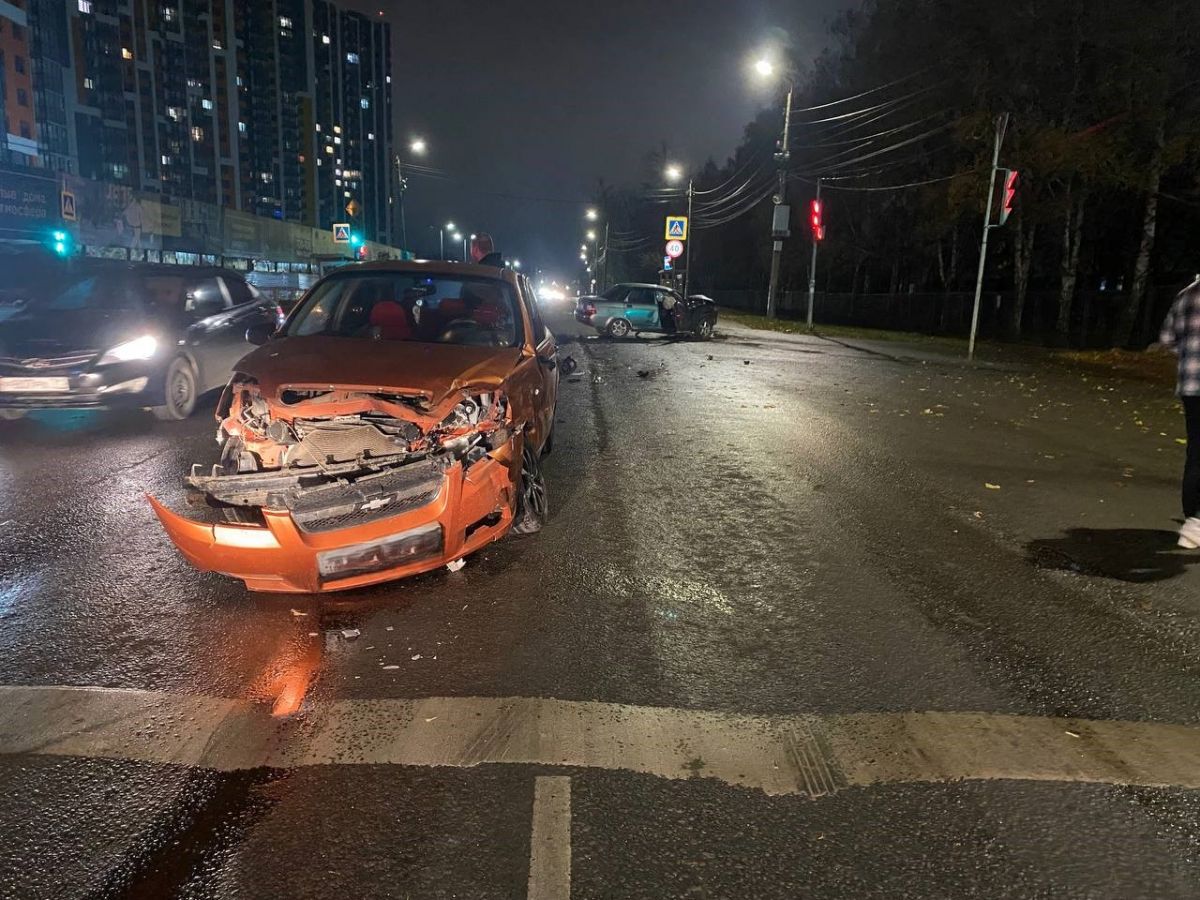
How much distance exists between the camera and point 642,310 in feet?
80.9

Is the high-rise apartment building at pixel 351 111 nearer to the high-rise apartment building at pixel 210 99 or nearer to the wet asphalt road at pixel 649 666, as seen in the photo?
the high-rise apartment building at pixel 210 99

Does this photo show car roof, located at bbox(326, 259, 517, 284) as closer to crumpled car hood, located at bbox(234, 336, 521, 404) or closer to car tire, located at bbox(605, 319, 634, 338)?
crumpled car hood, located at bbox(234, 336, 521, 404)

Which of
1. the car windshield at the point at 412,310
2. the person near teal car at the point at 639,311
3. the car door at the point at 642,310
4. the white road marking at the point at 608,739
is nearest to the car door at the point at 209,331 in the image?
the car windshield at the point at 412,310

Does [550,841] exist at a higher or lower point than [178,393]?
lower

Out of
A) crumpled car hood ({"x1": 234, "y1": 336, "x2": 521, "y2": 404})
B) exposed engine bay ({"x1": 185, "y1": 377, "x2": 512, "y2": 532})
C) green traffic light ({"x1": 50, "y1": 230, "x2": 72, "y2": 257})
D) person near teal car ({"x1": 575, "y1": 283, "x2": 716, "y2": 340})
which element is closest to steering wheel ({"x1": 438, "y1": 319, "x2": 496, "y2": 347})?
crumpled car hood ({"x1": 234, "y1": 336, "x2": 521, "y2": 404})

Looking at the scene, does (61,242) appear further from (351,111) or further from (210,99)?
(351,111)

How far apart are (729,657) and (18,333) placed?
28.1 ft

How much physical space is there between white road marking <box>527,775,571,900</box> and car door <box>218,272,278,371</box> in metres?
8.55

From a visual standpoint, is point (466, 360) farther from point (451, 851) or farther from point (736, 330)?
point (736, 330)

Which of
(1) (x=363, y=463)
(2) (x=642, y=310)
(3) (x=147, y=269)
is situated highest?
(3) (x=147, y=269)

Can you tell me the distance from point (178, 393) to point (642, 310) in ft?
55.2

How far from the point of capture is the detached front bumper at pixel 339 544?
13.0ft

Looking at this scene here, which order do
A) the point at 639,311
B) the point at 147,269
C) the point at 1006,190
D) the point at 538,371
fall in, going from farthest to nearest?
the point at 639,311 → the point at 1006,190 → the point at 147,269 → the point at 538,371

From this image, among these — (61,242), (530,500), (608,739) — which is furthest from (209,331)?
(61,242)
